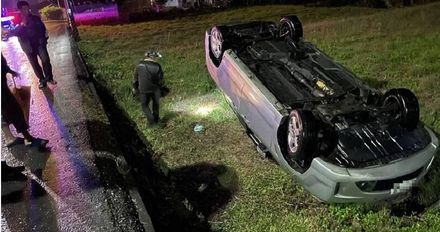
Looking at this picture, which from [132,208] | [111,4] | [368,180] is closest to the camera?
[368,180]

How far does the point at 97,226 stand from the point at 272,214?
1776 mm

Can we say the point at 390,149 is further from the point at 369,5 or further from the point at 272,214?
the point at 369,5

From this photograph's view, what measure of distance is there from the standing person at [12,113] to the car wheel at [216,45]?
8.74ft

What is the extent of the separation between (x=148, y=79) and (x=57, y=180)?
7.21ft

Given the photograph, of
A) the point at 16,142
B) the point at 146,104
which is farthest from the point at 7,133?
the point at 146,104

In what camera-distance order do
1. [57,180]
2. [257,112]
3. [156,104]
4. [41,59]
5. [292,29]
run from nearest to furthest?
[57,180] < [257,112] < [292,29] < [156,104] < [41,59]

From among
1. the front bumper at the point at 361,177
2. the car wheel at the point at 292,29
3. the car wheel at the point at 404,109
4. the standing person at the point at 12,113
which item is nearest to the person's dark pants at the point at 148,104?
the standing person at the point at 12,113

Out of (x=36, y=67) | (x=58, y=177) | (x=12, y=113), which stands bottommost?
(x=58, y=177)

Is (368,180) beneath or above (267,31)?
beneath

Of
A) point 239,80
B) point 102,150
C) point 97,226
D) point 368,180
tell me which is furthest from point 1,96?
point 368,180

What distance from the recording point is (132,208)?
3881mm

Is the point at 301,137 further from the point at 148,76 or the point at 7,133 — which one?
the point at 7,133

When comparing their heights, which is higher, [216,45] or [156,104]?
[216,45]

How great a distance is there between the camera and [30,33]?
694 centimetres
